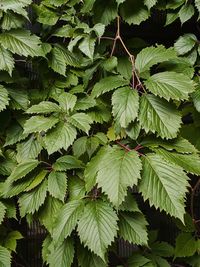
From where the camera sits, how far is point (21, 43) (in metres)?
1.06

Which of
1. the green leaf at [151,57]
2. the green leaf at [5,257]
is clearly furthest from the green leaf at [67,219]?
the green leaf at [151,57]

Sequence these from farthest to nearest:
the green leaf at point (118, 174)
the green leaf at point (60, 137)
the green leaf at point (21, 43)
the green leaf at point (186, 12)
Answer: the green leaf at point (186, 12) → the green leaf at point (21, 43) → the green leaf at point (60, 137) → the green leaf at point (118, 174)

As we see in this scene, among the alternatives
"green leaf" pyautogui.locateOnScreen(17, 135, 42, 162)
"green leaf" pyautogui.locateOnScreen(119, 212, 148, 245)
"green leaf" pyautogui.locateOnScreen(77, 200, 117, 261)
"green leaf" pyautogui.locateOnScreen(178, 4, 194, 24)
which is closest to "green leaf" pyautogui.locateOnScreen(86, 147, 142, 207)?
"green leaf" pyautogui.locateOnScreen(77, 200, 117, 261)

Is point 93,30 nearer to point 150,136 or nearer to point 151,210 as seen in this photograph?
point 150,136

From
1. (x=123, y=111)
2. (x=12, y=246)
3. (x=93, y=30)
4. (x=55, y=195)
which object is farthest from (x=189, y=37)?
(x=12, y=246)

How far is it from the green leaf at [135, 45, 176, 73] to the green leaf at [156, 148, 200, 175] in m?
0.26

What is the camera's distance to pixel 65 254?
3.28 feet

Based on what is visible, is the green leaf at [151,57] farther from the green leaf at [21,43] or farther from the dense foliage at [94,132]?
the green leaf at [21,43]

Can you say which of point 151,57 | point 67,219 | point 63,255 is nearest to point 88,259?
point 63,255

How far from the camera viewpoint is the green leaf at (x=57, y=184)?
979 mm

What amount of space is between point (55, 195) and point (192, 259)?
0.60 meters

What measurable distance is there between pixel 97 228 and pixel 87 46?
1.82 ft

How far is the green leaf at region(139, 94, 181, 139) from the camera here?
2.97 feet

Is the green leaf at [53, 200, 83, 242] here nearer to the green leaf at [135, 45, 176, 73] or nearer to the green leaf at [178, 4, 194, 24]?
the green leaf at [135, 45, 176, 73]
